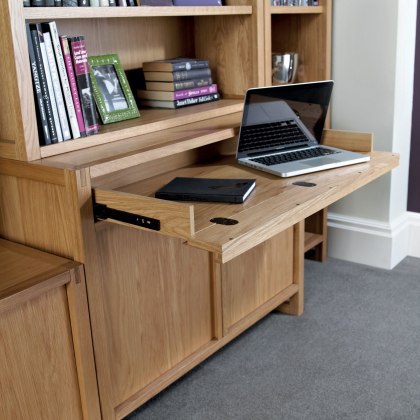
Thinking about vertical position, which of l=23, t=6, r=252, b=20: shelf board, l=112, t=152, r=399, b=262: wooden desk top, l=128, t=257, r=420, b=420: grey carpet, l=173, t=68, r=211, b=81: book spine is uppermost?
l=23, t=6, r=252, b=20: shelf board

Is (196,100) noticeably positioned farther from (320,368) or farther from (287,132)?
(320,368)

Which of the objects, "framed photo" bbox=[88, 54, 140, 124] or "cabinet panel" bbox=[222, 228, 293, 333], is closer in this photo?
A: "framed photo" bbox=[88, 54, 140, 124]

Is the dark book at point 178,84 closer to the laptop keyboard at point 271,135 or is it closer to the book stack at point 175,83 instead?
the book stack at point 175,83

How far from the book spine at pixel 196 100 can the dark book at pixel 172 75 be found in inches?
2.8

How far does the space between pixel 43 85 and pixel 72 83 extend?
106mm

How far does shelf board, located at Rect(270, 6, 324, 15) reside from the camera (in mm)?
2141

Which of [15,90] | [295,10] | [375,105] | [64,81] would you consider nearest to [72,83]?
[64,81]

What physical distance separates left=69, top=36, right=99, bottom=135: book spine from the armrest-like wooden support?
83cm

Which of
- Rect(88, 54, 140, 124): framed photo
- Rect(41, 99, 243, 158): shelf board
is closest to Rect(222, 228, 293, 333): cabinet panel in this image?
Rect(41, 99, 243, 158): shelf board

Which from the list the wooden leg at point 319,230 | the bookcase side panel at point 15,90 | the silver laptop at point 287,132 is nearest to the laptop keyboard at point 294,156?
the silver laptop at point 287,132

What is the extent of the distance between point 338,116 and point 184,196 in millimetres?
1400

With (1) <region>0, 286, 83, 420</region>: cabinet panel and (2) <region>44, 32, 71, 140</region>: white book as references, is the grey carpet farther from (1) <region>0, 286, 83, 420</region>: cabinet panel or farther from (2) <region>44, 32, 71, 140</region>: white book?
(2) <region>44, 32, 71, 140</region>: white book

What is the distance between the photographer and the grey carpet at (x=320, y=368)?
1783 mm

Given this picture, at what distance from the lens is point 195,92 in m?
2.07
